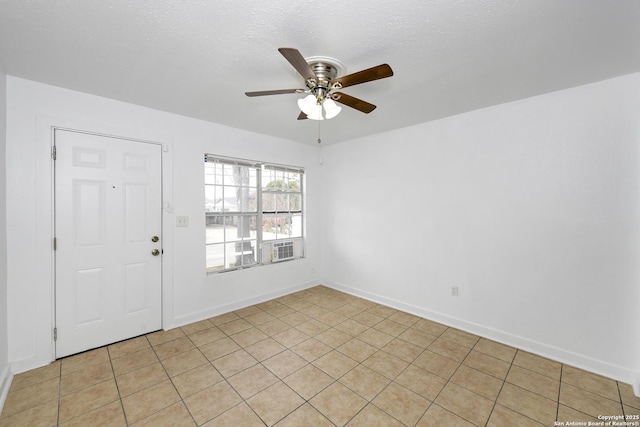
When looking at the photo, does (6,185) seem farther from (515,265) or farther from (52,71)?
(515,265)

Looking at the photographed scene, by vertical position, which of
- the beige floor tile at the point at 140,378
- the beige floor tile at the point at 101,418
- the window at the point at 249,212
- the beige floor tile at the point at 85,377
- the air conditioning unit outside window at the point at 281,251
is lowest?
the beige floor tile at the point at 101,418

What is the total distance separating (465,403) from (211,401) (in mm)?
1829

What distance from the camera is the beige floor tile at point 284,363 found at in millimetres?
2262

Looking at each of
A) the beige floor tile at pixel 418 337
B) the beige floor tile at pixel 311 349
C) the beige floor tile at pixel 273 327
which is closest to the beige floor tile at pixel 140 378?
the beige floor tile at pixel 273 327

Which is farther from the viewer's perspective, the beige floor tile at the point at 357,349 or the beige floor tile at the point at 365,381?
the beige floor tile at the point at 357,349

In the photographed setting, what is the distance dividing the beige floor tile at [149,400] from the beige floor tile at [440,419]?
68.7 inches

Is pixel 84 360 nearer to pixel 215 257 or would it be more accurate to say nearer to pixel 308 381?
pixel 215 257

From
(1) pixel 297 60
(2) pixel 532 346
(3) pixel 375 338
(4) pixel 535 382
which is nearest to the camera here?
(1) pixel 297 60

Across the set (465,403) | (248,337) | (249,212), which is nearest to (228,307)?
(248,337)

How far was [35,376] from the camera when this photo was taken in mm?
2166

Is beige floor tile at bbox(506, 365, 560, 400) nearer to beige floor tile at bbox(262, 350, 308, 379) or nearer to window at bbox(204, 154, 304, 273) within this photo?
beige floor tile at bbox(262, 350, 308, 379)

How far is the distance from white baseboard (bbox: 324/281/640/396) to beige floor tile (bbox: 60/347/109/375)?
125 inches

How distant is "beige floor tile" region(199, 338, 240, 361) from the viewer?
2499 millimetres

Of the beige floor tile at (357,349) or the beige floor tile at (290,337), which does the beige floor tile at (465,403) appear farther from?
the beige floor tile at (290,337)
